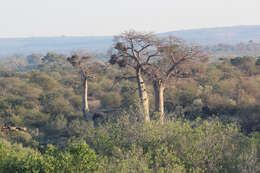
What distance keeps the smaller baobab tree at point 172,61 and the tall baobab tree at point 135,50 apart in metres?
0.25

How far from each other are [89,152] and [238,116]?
943 cm

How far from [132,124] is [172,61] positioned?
146 inches

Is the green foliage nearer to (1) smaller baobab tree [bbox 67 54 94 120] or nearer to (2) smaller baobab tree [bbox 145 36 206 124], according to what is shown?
(2) smaller baobab tree [bbox 145 36 206 124]

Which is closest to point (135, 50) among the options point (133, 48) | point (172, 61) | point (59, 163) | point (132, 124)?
point (133, 48)

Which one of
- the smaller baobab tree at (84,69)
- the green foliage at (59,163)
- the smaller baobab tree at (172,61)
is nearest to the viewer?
the green foliage at (59,163)

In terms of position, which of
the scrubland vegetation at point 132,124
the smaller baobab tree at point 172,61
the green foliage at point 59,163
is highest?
the smaller baobab tree at point 172,61

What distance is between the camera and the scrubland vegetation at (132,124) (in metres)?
6.49

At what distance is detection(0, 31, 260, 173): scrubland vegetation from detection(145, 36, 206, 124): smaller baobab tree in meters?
0.22

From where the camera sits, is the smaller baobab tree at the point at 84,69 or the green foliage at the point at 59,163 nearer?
the green foliage at the point at 59,163

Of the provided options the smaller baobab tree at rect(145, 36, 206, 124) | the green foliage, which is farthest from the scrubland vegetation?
the smaller baobab tree at rect(145, 36, 206, 124)

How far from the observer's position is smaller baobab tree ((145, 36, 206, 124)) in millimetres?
11688

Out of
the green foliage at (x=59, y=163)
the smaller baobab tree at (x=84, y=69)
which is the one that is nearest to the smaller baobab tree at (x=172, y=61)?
the smaller baobab tree at (x=84, y=69)

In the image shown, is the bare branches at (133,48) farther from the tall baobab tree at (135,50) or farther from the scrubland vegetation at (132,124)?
the scrubland vegetation at (132,124)

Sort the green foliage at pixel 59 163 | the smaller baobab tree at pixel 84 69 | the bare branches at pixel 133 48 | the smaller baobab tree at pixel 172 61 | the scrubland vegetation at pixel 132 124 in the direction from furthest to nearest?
the smaller baobab tree at pixel 84 69 → the smaller baobab tree at pixel 172 61 → the bare branches at pixel 133 48 → the scrubland vegetation at pixel 132 124 → the green foliage at pixel 59 163
